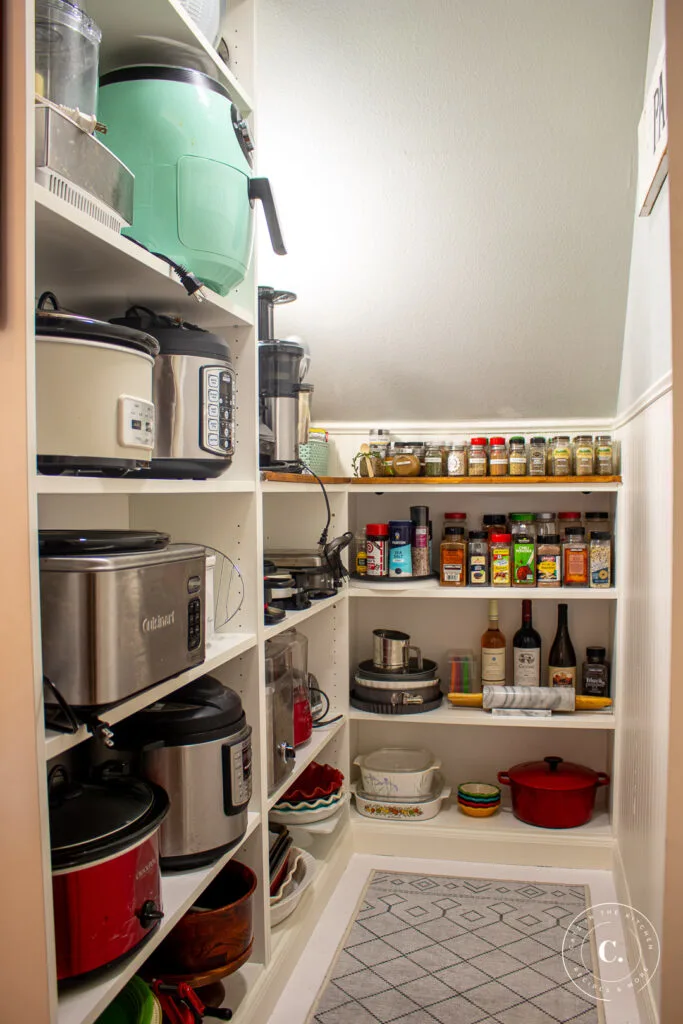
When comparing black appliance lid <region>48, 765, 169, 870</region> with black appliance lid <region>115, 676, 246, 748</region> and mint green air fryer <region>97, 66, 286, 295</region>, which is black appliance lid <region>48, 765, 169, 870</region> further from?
mint green air fryer <region>97, 66, 286, 295</region>

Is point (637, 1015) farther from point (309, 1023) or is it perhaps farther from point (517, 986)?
point (309, 1023)

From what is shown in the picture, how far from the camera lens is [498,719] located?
2646 millimetres

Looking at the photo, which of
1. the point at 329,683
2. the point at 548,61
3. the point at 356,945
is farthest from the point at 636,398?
the point at 356,945

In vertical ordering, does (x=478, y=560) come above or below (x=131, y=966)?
above

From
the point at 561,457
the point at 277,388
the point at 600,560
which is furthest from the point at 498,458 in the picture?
the point at 277,388

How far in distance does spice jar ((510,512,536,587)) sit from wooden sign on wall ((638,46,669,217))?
1.06 m

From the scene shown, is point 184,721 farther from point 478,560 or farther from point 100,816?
point 478,560

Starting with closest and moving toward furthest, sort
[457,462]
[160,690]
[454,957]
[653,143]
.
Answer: [160,690]
[653,143]
[454,957]
[457,462]

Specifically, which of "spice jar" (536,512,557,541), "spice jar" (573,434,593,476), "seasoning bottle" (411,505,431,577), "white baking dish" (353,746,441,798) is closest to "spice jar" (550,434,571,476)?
"spice jar" (573,434,593,476)

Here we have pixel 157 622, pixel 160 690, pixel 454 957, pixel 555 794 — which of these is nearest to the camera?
pixel 157 622

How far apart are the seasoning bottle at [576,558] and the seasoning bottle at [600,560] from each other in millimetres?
21

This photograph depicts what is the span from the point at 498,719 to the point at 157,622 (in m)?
1.76

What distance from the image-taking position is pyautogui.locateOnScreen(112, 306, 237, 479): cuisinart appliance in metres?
1.39

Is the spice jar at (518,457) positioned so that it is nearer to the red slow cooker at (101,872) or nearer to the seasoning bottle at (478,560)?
the seasoning bottle at (478,560)
